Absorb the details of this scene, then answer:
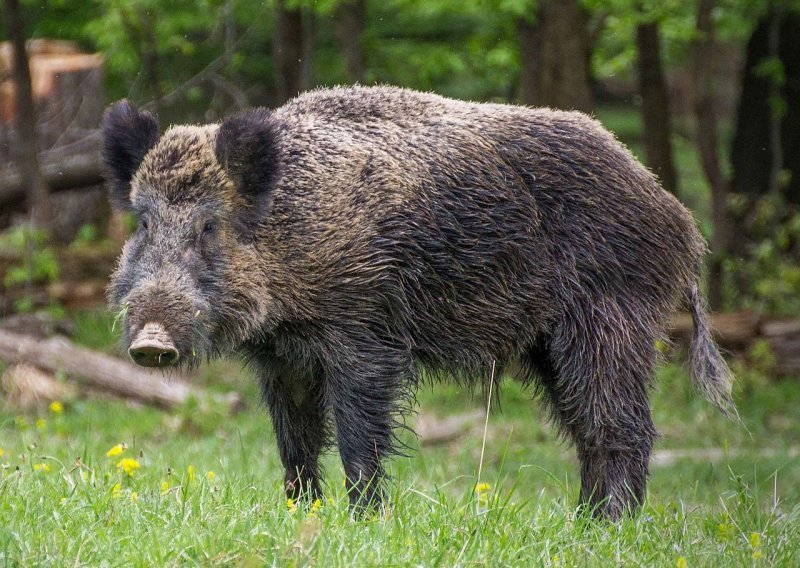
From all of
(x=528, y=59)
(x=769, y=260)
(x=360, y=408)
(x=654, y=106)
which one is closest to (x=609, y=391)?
(x=360, y=408)

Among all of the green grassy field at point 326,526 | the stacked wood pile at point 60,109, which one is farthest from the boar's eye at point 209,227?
the stacked wood pile at point 60,109

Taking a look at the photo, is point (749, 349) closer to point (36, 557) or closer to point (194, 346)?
point (194, 346)

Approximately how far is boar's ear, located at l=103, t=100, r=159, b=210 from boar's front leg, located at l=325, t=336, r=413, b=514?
1352 mm

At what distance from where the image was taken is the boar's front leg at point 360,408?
5.34 metres

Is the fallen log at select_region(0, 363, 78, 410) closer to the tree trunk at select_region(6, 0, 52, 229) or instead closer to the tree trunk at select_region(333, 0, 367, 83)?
the tree trunk at select_region(6, 0, 52, 229)

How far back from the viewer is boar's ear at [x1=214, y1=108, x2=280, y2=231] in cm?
536

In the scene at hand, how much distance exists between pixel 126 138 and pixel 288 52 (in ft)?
21.2

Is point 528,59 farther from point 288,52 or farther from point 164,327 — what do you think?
point 164,327

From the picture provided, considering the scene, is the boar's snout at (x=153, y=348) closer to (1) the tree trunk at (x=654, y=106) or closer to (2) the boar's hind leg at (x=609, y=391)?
(2) the boar's hind leg at (x=609, y=391)

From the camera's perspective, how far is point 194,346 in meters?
4.98

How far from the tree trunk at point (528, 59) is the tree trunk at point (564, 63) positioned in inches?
16.9

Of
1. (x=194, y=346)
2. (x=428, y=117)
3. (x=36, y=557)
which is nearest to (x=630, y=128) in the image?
(x=428, y=117)

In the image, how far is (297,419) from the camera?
5.75 metres

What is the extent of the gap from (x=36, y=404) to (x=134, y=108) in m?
5.05
